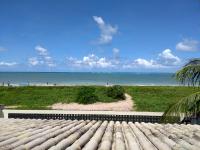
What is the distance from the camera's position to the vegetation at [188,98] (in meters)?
10.9

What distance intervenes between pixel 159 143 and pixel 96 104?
26905 millimetres

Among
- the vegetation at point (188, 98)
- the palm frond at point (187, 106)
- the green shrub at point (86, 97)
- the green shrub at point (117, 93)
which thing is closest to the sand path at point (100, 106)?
the green shrub at point (86, 97)

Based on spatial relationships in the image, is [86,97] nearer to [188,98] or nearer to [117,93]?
[117,93]

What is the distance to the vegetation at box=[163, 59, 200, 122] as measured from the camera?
1095 centimetres

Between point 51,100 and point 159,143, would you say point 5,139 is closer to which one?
point 159,143

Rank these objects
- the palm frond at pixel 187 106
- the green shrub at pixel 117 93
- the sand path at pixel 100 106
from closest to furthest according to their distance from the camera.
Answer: the palm frond at pixel 187 106 < the sand path at pixel 100 106 < the green shrub at pixel 117 93

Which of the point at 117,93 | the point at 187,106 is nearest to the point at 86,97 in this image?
the point at 117,93

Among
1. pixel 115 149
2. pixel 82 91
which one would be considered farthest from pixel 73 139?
pixel 82 91

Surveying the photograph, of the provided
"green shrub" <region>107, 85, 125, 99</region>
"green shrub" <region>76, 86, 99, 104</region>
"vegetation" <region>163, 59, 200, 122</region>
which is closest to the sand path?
"green shrub" <region>76, 86, 99, 104</region>

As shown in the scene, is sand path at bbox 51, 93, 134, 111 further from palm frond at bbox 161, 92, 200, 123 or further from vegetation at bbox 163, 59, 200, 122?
palm frond at bbox 161, 92, 200, 123

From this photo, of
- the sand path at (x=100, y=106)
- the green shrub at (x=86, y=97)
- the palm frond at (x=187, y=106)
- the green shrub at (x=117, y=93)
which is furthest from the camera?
the green shrub at (x=117, y=93)

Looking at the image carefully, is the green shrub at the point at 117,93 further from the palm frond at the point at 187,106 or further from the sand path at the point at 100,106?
the palm frond at the point at 187,106

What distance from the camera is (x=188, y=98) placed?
10.9 m

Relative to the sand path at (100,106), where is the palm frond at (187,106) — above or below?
above
